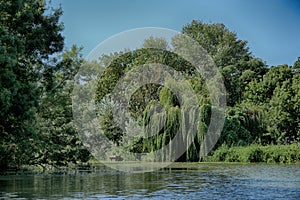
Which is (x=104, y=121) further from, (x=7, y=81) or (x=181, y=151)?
(x=7, y=81)

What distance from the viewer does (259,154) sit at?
1235 inches

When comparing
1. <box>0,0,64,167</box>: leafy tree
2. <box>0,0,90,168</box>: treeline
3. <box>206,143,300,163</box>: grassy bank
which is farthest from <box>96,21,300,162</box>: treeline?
<box>0,0,64,167</box>: leafy tree

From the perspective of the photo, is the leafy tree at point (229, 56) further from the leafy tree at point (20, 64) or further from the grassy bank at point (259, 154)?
the leafy tree at point (20, 64)

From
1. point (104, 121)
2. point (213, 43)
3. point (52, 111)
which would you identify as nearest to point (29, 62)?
point (52, 111)

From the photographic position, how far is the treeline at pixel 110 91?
17.3 metres

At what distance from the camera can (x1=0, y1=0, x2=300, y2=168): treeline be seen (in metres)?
17.3

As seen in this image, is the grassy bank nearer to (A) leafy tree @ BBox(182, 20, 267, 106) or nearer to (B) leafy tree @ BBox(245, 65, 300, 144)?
(B) leafy tree @ BBox(245, 65, 300, 144)

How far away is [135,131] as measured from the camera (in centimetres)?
3862

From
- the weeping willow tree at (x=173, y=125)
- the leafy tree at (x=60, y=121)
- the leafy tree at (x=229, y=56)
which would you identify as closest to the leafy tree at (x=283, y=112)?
the weeping willow tree at (x=173, y=125)

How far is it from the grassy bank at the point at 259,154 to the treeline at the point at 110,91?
1.05 m

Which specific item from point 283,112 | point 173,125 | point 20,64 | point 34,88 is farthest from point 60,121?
point 283,112

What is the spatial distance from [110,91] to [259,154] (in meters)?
17.6

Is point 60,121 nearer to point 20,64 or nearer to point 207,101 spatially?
point 20,64

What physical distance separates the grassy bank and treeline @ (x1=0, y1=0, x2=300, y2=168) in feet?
3.44
